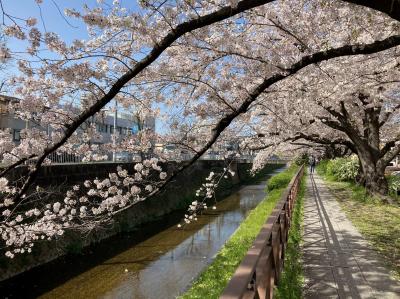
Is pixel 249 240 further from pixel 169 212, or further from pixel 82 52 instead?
pixel 169 212

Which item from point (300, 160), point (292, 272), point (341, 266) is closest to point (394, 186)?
point (341, 266)

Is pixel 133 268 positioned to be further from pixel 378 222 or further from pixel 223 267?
pixel 378 222

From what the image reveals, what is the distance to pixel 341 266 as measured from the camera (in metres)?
7.01

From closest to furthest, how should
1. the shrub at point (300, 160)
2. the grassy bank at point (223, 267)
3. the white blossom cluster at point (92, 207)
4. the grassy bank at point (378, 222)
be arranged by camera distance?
the white blossom cluster at point (92, 207), the grassy bank at point (223, 267), the grassy bank at point (378, 222), the shrub at point (300, 160)

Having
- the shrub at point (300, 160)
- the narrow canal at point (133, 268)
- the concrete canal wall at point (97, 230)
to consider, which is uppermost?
the shrub at point (300, 160)

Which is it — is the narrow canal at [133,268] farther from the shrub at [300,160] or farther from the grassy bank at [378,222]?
the shrub at [300,160]

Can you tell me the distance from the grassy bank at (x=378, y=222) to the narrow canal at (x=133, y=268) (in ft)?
15.3

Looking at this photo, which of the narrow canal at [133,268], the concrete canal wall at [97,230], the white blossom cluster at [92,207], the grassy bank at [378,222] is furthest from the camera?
the concrete canal wall at [97,230]

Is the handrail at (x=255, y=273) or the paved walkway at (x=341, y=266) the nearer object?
the handrail at (x=255, y=273)

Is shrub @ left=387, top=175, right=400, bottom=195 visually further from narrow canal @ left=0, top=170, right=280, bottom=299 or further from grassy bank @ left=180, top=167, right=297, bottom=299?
narrow canal @ left=0, top=170, right=280, bottom=299

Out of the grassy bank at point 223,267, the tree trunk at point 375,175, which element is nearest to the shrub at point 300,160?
the tree trunk at point 375,175

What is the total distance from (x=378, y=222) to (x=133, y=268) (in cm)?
751

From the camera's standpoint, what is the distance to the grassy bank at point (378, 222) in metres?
7.93

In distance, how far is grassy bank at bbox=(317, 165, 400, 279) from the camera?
793 centimetres
